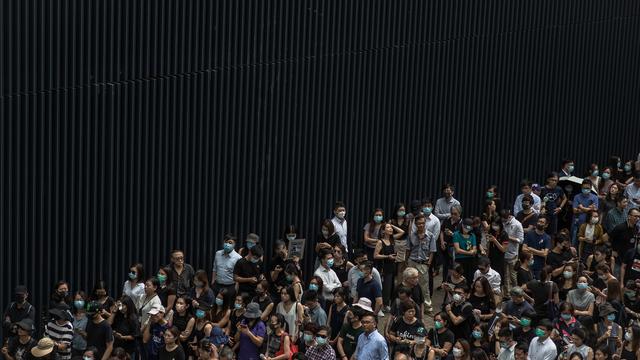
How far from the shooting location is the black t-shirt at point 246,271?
22109mm

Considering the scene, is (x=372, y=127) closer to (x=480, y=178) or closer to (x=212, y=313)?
(x=480, y=178)

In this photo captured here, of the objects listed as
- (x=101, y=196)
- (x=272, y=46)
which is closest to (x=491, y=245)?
(x=272, y=46)

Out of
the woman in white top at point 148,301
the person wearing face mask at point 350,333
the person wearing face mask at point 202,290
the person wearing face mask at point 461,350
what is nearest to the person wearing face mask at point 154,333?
the woman in white top at point 148,301

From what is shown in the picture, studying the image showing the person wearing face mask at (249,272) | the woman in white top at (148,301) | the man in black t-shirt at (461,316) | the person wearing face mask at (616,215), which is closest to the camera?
the man in black t-shirt at (461,316)

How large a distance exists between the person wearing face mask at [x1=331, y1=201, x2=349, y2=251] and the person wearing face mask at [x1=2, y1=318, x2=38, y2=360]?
6.11 metres

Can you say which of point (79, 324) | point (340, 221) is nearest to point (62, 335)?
point (79, 324)

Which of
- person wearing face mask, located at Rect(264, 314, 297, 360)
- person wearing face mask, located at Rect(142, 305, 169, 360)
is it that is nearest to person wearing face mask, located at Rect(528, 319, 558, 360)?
person wearing face mask, located at Rect(264, 314, 297, 360)

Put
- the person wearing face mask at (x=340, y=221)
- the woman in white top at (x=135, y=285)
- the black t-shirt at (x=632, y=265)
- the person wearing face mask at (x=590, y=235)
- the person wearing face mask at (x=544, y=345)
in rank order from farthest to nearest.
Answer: the person wearing face mask at (x=590, y=235) < the person wearing face mask at (x=340, y=221) < the black t-shirt at (x=632, y=265) < the woman in white top at (x=135, y=285) < the person wearing face mask at (x=544, y=345)

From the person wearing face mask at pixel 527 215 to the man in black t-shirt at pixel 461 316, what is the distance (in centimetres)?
454

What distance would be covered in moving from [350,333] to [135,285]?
126 inches

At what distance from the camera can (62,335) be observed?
65.0 ft

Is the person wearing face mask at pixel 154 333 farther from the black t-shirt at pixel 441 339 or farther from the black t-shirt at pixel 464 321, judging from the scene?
the black t-shirt at pixel 464 321

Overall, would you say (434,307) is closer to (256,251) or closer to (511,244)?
(511,244)

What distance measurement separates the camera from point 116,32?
21.3m
